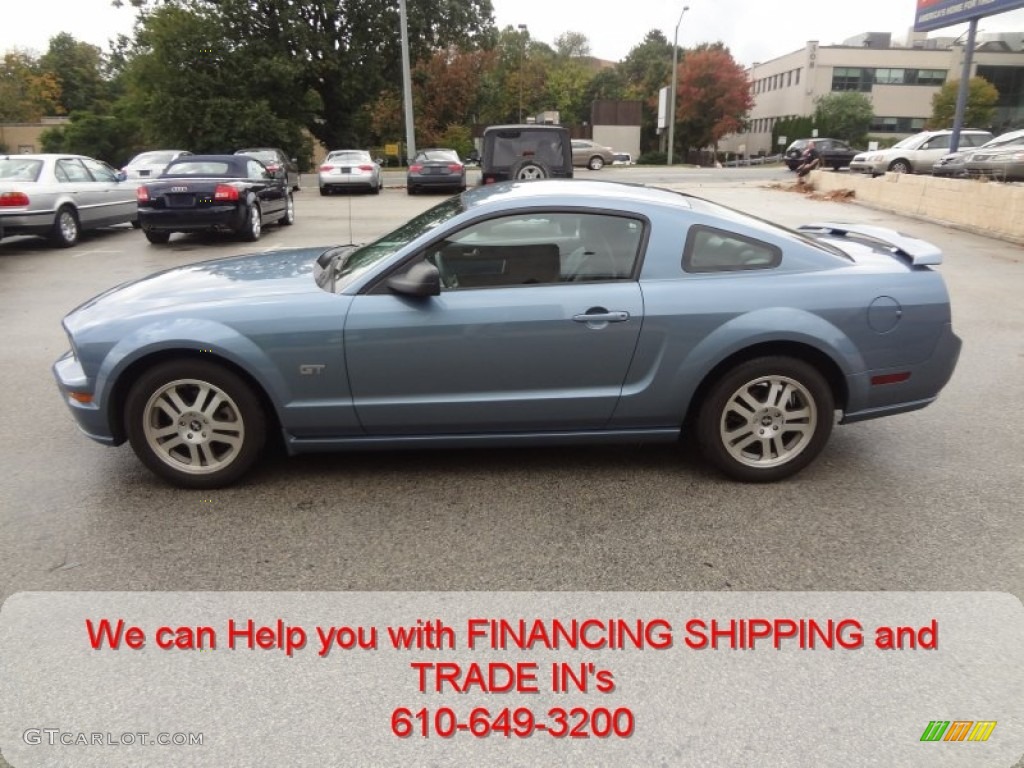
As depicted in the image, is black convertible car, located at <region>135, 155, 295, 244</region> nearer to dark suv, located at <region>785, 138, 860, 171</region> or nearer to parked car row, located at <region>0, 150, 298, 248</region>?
parked car row, located at <region>0, 150, 298, 248</region>

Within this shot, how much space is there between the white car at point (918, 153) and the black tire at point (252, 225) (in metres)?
21.4

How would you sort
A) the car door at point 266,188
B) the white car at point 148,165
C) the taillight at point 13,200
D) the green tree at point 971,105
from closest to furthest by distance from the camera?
the taillight at point 13,200
the car door at point 266,188
the white car at point 148,165
the green tree at point 971,105

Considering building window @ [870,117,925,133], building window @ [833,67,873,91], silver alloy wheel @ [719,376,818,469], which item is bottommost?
silver alloy wheel @ [719,376,818,469]

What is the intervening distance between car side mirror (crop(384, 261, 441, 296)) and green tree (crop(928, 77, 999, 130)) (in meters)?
61.0

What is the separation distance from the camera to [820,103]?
207ft

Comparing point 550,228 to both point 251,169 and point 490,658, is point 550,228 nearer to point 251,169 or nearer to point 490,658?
point 490,658

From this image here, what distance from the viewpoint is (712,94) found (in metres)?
61.1

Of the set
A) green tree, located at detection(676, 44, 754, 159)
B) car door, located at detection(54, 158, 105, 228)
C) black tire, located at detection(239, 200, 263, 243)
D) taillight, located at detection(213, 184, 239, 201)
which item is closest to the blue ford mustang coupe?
taillight, located at detection(213, 184, 239, 201)

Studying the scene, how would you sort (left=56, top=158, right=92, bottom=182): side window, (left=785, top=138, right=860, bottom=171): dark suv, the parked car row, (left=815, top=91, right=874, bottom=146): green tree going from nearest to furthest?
the parked car row
(left=56, top=158, right=92, bottom=182): side window
(left=785, top=138, right=860, bottom=171): dark suv
(left=815, top=91, right=874, bottom=146): green tree

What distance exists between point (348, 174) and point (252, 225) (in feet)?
34.3

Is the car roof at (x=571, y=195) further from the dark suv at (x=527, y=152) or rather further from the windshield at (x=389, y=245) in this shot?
the dark suv at (x=527, y=152)

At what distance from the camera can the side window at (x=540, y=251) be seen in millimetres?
3896

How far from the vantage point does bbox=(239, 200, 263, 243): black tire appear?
43.4ft
